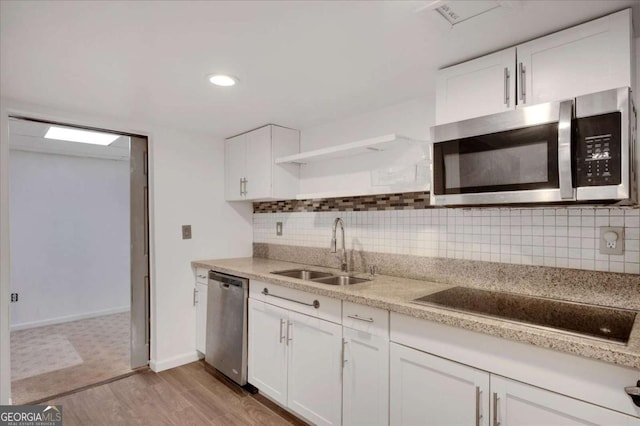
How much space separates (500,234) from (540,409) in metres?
0.92

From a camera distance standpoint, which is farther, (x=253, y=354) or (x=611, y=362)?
(x=253, y=354)

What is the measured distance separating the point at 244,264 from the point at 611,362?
2.44 meters

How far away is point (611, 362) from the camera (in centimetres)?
106

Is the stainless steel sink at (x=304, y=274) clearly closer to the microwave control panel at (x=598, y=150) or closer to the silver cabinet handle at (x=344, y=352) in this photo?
the silver cabinet handle at (x=344, y=352)

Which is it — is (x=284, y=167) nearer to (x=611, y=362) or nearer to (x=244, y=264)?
(x=244, y=264)

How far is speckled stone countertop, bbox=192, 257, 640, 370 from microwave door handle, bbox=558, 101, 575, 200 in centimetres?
52

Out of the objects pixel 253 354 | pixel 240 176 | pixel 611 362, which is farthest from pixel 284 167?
pixel 611 362

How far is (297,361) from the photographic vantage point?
7.04 feet

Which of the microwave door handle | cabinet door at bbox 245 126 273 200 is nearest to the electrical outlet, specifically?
cabinet door at bbox 245 126 273 200

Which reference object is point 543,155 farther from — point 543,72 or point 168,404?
point 168,404

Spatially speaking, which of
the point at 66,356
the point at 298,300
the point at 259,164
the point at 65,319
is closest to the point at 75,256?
the point at 65,319

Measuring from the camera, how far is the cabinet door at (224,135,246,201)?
319 centimetres

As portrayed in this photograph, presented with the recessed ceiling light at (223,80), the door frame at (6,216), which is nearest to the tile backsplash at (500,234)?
the recessed ceiling light at (223,80)

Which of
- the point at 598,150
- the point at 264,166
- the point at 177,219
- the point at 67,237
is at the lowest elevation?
the point at 67,237
